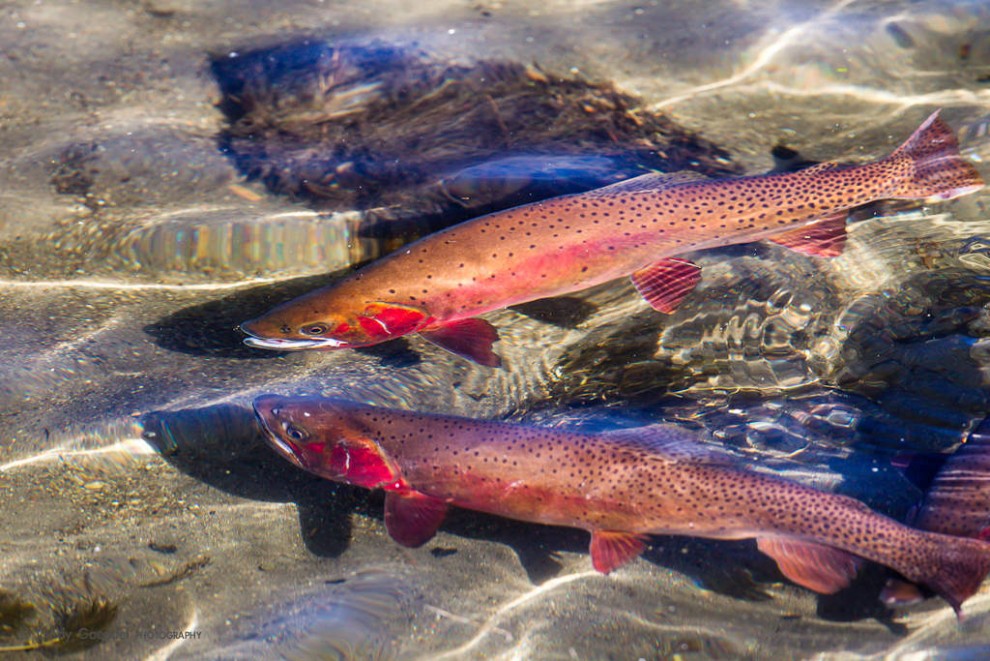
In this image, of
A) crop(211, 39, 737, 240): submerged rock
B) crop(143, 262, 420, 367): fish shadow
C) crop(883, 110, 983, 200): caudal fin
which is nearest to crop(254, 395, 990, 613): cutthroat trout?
crop(143, 262, 420, 367): fish shadow

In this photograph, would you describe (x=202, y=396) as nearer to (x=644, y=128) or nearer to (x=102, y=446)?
(x=102, y=446)

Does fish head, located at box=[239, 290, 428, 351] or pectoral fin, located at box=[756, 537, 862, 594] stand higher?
fish head, located at box=[239, 290, 428, 351]

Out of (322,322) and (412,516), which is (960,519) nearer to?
(412,516)

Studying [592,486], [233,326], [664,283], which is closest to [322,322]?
[233,326]

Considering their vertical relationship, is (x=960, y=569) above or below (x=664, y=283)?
below

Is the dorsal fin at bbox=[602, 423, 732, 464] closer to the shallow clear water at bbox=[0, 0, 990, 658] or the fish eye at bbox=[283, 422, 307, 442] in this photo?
the shallow clear water at bbox=[0, 0, 990, 658]

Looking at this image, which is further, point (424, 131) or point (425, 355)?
point (424, 131)
